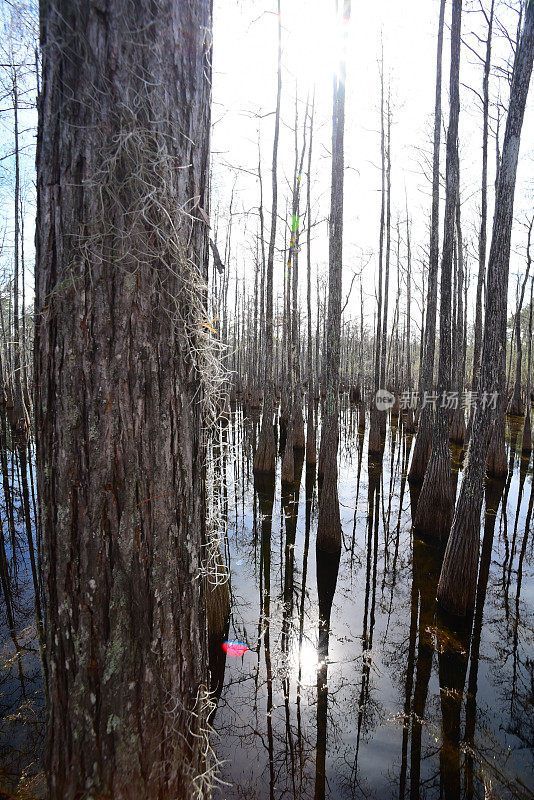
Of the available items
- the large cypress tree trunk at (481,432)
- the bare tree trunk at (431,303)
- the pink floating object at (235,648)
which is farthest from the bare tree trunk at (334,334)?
the bare tree trunk at (431,303)

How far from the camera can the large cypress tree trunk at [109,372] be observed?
0.87 meters

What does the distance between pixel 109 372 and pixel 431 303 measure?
303 inches

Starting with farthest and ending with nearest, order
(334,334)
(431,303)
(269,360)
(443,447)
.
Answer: (269,360) < (431,303) < (443,447) < (334,334)

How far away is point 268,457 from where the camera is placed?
877 centimetres

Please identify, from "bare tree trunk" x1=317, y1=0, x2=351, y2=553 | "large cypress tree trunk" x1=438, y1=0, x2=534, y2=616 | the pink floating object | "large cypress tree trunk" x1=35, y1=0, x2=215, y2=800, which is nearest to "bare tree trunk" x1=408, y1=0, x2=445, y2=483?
"bare tree trunk" x1=317, y1=0, x2=351, y2=553

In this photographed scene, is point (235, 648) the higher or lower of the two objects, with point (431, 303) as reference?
lower

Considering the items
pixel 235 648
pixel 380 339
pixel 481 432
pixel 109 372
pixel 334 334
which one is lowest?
pixel 235 648

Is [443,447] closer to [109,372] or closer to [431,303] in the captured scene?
[431,303]

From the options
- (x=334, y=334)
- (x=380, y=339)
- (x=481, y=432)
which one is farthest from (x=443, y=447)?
(x=380, y=339)

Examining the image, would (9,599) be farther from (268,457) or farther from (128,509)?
(268,457)

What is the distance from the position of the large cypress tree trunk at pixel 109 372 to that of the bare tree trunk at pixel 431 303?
744 cm

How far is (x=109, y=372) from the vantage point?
2.93ft

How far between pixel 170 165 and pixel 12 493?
7.97 m

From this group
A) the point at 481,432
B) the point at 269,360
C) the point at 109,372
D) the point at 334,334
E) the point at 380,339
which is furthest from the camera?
the point at 380,339
